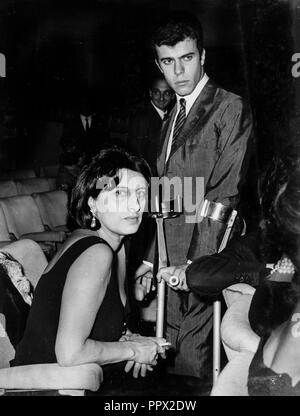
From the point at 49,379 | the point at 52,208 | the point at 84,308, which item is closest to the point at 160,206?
the point at 84,308

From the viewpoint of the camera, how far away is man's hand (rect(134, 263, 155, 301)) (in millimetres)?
2045

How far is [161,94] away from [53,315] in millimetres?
973

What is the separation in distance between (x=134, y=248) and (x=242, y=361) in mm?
833

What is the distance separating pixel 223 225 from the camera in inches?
74.1

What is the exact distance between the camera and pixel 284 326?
4.38ft

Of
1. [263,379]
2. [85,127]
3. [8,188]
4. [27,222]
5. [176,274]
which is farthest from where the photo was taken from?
[8,188]

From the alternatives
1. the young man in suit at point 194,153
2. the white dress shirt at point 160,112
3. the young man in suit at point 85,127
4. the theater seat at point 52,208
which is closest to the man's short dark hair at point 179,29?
the young man in suit at point 194,153

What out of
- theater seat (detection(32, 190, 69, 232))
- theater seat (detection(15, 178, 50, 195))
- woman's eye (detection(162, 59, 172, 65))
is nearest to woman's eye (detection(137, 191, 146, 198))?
woman's eye (detection(162, 59, 172, 65))

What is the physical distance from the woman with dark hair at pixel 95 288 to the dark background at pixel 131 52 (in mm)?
532

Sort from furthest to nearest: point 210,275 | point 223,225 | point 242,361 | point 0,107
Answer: point 0,107 → point 223,225 → point 210,275 → point 242,361

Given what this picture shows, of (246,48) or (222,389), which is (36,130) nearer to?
(246,48)

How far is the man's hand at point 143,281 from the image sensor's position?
204 centimetres

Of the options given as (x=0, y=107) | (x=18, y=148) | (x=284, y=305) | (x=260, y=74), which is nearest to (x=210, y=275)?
(x=284, y=305)

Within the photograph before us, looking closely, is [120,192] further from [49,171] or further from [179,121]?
[49,171]
